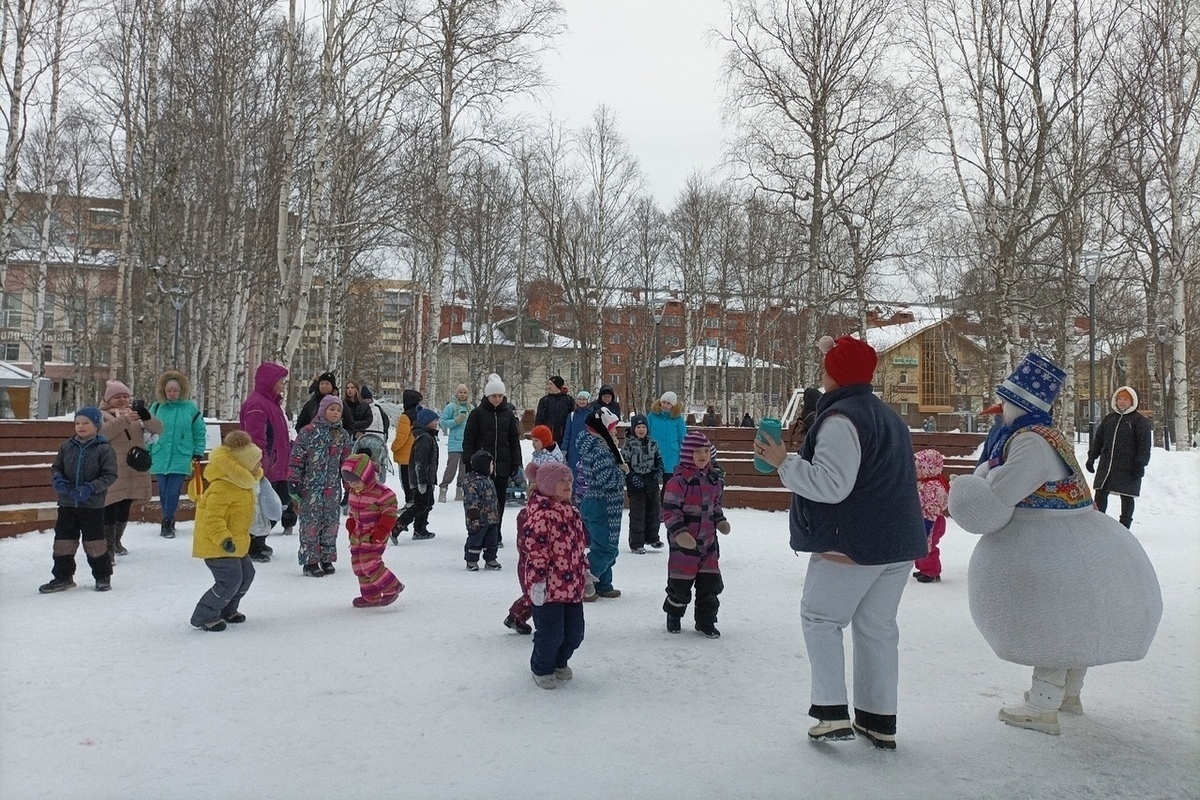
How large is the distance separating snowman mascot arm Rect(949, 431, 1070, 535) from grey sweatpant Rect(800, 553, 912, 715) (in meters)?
0.45

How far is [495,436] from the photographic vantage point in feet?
31.3

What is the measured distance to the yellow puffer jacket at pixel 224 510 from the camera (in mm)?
5965

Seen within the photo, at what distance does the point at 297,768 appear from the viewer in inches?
143

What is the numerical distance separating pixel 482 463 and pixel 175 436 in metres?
4.08

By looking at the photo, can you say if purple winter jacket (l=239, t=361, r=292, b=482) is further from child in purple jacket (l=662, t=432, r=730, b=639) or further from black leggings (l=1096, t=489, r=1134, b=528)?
black leggings (l=1096, t=489, r=1134, b=528)

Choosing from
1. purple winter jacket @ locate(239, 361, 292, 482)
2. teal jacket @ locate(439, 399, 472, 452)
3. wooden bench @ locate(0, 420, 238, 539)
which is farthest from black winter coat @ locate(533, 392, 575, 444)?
wooden bench @ locate(0, 420, 238, 539)

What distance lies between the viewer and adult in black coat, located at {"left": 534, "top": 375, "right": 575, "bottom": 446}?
11695 mm

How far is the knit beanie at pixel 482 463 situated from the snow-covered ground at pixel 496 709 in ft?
4.20

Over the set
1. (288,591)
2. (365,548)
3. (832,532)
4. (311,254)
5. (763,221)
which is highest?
(763,221)

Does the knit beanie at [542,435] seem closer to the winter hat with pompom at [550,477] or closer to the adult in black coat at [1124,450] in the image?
the winter hat with pompom at [550,477]

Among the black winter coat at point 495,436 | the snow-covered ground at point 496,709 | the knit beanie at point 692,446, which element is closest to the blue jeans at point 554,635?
the snow-covered ground at point 496,709

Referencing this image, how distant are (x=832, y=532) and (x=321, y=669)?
10.2 feet

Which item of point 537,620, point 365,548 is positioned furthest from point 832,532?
point 365,548

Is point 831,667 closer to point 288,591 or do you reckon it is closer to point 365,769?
point 365,769
